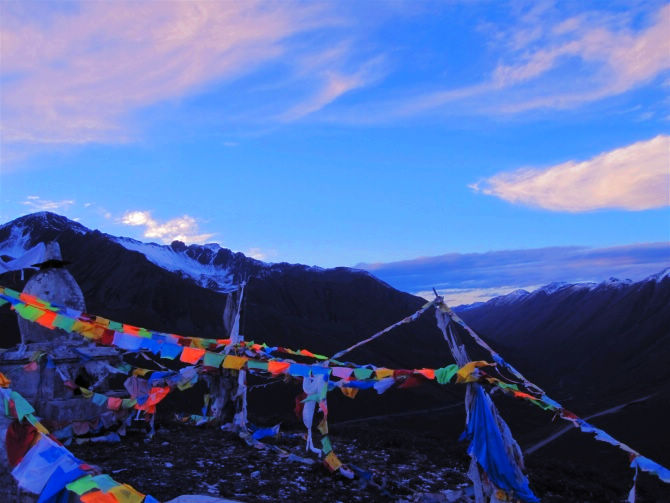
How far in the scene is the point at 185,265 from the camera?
101m

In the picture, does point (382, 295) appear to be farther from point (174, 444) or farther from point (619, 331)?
point (174, 444)

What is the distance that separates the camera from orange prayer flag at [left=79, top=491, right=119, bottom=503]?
14.2 ft

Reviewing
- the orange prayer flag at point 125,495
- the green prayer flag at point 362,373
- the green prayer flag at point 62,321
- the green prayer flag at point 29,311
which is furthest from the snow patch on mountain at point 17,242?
the orange prayer flag at point 125,495

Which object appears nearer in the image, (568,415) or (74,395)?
(568,415)

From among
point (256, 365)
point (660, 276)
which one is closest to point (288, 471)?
point (256, 365)

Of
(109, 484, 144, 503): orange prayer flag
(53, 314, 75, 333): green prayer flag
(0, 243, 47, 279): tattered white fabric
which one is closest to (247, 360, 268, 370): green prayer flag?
(53, 314, 75, 333): green prayer flag

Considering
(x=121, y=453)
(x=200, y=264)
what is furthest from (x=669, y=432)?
(x=200, y=264)

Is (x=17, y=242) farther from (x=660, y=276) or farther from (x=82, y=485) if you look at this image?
(x=660, y=276)

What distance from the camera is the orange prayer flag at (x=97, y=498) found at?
433 cm

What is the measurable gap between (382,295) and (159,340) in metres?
86.2

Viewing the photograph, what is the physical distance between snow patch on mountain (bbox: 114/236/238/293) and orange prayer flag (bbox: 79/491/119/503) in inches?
3377

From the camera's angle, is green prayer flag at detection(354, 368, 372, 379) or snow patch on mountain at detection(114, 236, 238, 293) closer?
green prayer flag at detection(354, 368, 372, 379)

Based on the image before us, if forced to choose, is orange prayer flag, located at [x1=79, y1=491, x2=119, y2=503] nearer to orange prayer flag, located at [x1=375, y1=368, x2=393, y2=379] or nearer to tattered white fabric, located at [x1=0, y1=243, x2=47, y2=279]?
orange prayer flag, located at [x1=375, y1=368, x2=393, y2=379]

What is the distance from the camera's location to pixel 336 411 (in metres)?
40.5
